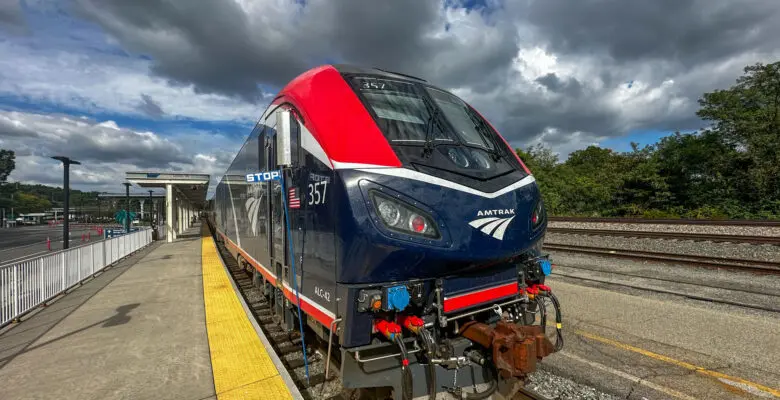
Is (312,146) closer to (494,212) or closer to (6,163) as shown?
(494,212)

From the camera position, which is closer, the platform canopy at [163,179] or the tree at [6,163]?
the platform canopy at [163,179]

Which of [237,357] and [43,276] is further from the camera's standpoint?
[43,276]

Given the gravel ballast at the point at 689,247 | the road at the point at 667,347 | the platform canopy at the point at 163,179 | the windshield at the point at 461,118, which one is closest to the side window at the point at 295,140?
the windshield at the point at 461,118

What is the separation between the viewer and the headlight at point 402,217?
2684 millimetres

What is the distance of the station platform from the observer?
379cm

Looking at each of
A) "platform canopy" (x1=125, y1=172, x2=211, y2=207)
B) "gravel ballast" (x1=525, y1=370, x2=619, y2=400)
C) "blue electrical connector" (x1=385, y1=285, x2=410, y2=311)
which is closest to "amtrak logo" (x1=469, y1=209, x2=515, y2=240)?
"blue electrical connector" (x1=385, y1=285, x2=410, y2=311)

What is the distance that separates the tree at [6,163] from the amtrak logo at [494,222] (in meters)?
119

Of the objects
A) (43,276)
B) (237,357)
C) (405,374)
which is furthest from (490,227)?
(43,276)

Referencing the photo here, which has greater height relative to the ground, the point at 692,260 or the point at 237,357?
the point at 692,260

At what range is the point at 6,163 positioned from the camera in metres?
87.2

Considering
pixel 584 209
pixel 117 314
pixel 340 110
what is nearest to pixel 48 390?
pixel 117 314

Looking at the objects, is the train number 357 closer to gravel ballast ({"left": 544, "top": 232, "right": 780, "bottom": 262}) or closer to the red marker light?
the red marker light

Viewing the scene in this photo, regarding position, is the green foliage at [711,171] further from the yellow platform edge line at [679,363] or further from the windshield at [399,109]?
the windshield at [399,109]

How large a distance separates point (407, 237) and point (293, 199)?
5.01 ft
